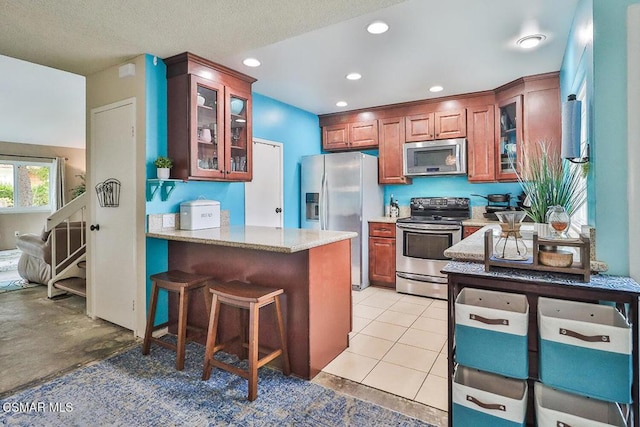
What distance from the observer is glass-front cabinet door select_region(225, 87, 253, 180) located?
11.0 ft

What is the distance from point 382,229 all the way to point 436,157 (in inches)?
45.2

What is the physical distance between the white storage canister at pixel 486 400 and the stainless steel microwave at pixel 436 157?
3.05 m

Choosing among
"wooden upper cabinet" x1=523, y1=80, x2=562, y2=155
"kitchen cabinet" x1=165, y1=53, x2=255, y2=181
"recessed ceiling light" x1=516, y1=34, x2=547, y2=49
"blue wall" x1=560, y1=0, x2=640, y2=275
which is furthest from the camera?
"wooden upper cabinet" x1=523, y1=80, x2=562, y2=155

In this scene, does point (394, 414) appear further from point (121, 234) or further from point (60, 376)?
point (121, 234)

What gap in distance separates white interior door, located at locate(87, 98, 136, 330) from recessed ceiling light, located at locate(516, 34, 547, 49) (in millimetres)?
3247

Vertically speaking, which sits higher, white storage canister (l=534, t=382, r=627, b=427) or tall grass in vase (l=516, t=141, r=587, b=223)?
tall grass in vase (l=516, t=141, r=587, b=223)

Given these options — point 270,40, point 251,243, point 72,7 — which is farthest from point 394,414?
point 72,7

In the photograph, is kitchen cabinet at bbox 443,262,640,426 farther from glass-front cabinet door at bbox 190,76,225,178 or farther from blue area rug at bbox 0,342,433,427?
glass-front cabinet door at bbox 190,76,225,178

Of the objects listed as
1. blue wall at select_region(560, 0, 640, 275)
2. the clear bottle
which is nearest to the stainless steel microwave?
blue wall at select_region(560, 0, 640, 275)

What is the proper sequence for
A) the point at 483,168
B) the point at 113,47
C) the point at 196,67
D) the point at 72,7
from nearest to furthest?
1. the point at 72,7
2. the point at 113,47
3. the point at 196,67
4. the point at 483,168

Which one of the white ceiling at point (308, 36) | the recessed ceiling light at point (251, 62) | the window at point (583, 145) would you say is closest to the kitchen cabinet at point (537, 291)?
the window at point (583, 145)

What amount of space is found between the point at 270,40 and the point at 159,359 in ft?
8.25

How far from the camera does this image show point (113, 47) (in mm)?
2732

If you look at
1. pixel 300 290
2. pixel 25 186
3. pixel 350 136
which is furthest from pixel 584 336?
pixel 25 186
